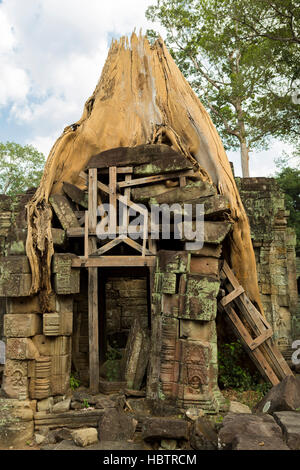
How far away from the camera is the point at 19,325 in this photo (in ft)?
20.3

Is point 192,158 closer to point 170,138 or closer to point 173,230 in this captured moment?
point 170,138

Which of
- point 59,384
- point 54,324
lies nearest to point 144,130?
point 54,324

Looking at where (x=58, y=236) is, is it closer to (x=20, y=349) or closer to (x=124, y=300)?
(x=20, y=349)

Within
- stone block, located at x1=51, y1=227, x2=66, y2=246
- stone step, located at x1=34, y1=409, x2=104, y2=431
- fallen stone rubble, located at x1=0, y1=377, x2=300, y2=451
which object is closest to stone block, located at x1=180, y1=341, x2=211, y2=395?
fallen stone rubble, located at x1=0, y1=377, x2=300, y2=451

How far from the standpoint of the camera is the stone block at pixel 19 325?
6.18 m

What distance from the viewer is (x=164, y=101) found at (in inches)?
321

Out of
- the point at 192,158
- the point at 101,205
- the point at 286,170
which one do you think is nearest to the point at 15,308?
the point at 101,205

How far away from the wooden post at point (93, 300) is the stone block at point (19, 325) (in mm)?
1023

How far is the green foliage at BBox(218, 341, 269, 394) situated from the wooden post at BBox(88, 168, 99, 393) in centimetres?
258

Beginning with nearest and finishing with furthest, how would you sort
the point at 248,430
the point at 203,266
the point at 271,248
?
the point at 248,430, the point at 203,266, the point at 271,248

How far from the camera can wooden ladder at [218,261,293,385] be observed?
6949mm

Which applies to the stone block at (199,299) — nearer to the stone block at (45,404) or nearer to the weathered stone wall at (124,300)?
the stone block at (45,404)

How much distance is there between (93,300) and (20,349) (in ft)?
4.69
